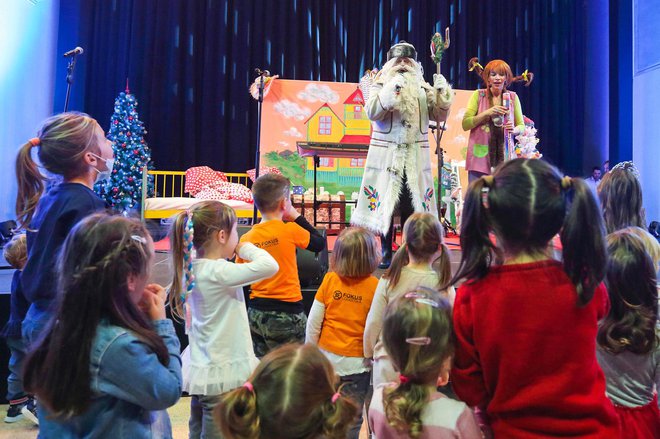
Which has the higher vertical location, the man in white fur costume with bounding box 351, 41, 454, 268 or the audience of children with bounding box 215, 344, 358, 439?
the man in white fur costume with bounding box 351, 41, 454, 268

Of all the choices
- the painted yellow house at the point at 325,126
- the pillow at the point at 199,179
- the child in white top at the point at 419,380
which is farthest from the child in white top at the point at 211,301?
the painted yellow house at the point at 325,126

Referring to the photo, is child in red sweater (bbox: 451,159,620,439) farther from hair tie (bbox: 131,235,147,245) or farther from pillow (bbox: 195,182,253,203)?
pillow (bbox: 195,182,253,203)

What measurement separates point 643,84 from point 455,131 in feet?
10.4

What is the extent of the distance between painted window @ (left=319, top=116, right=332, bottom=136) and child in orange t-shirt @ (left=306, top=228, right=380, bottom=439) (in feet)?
22.3

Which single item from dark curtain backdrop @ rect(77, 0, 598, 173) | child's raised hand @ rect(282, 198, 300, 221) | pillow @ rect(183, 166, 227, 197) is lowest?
child's raised hand @ rect(282, 198, 300, 221)

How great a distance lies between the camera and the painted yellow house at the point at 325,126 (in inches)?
345

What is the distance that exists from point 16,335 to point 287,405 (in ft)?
5.57

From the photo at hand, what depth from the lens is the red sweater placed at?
3.80 feet

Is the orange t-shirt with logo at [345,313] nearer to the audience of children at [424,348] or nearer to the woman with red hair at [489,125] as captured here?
the audience of children at [424,348]

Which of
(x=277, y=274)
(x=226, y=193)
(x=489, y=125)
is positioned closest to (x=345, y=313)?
(x=277, y=274)

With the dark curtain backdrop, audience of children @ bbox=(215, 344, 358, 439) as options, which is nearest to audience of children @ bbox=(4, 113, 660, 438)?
audience of children @ bbox=(215, 344, 358, 439)

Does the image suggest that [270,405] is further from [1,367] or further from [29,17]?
[29,17]

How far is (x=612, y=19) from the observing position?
9.91 meters

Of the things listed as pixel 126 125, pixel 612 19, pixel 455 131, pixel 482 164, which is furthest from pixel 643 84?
pixel 126 125
